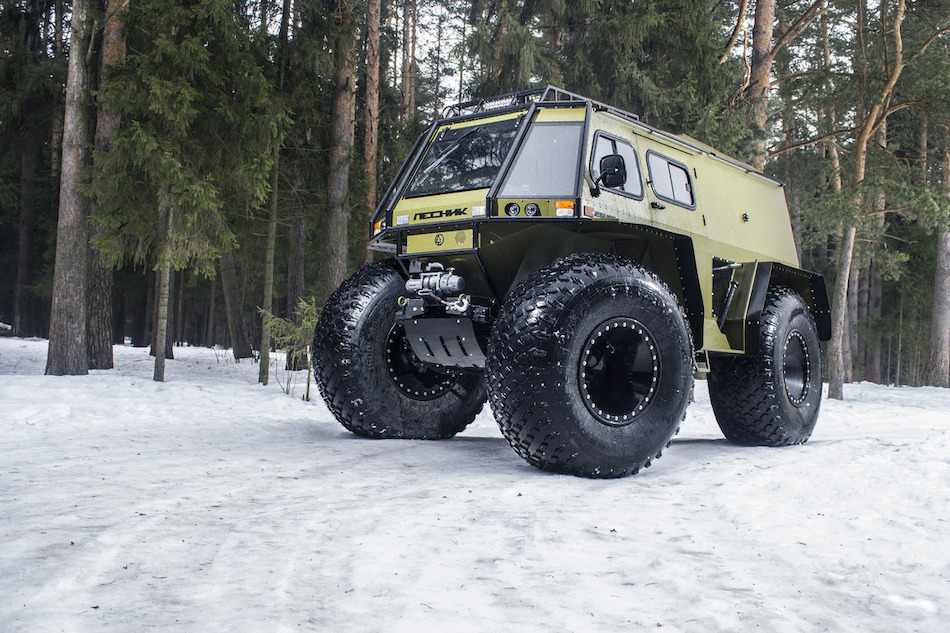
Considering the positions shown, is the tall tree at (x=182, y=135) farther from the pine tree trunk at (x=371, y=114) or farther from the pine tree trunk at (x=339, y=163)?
the pine tree trunk at (x=371, y=114)

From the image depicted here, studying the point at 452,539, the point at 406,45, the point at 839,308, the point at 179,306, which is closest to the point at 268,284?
the point at 839,308

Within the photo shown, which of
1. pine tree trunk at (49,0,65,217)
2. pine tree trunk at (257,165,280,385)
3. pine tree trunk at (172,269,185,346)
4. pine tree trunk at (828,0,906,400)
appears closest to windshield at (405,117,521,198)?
pine tree trunk at (257,165,280,385)

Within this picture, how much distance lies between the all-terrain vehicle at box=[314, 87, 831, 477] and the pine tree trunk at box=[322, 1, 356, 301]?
30.5 ft

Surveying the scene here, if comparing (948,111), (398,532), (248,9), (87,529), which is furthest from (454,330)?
(948,111)

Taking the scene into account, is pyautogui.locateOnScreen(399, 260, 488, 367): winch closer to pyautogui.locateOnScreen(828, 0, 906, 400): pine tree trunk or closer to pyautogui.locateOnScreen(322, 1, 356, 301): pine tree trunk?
pyautogui.locateOnScreen(322, 1, 356, 301): pine tree trunk

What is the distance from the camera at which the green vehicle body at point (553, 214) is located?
5.77m

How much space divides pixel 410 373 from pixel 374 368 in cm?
47

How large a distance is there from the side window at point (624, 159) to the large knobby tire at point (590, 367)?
707 millimetres

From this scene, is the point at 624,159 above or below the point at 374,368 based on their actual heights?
above

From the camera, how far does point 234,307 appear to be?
22.0 meters

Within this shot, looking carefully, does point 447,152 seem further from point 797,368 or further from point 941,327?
point 941,327

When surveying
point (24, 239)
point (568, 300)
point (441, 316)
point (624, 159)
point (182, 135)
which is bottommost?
point (441, 316)

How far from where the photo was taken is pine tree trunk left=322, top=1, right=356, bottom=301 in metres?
15.9

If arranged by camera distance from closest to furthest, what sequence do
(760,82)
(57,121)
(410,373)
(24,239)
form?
(410,373)
(760,82)
(57,121)
(24,239)
